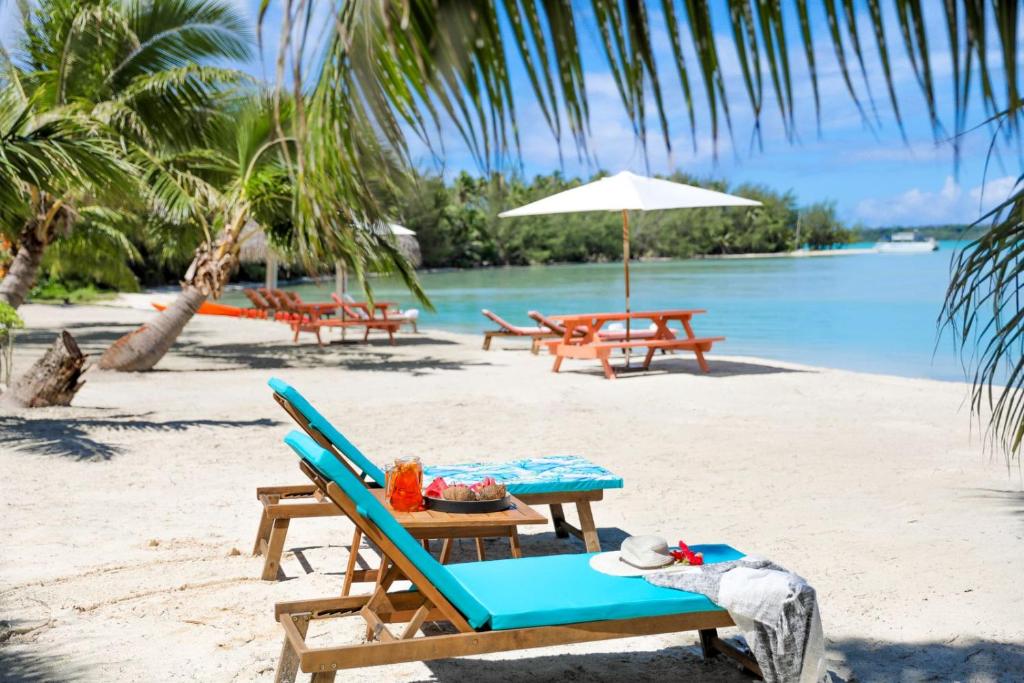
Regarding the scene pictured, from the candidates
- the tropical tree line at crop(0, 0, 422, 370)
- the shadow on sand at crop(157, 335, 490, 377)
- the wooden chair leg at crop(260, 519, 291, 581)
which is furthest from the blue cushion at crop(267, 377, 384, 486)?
the shadow on sand at crop(157, 335, 490, 377)

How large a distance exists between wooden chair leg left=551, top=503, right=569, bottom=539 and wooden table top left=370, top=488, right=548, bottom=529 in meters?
1.26

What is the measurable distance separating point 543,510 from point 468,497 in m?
1.94

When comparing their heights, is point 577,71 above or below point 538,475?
above

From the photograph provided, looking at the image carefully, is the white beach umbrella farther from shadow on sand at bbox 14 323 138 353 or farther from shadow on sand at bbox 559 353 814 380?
shadow on sand at bbox 14 323 138 353

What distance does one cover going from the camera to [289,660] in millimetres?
3102

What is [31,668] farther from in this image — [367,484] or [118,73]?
[118,73]

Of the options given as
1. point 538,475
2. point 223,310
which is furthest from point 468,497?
point 223,310

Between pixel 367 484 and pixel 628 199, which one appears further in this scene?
pixel 628 199

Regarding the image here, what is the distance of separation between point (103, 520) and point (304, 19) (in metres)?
4.47

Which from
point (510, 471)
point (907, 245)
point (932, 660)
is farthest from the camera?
point (907, 245)

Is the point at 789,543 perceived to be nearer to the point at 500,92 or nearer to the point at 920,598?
the point at 920,598

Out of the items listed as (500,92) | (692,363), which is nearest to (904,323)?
(692,363)

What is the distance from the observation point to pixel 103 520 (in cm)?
532

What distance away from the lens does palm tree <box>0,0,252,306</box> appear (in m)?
12.3
